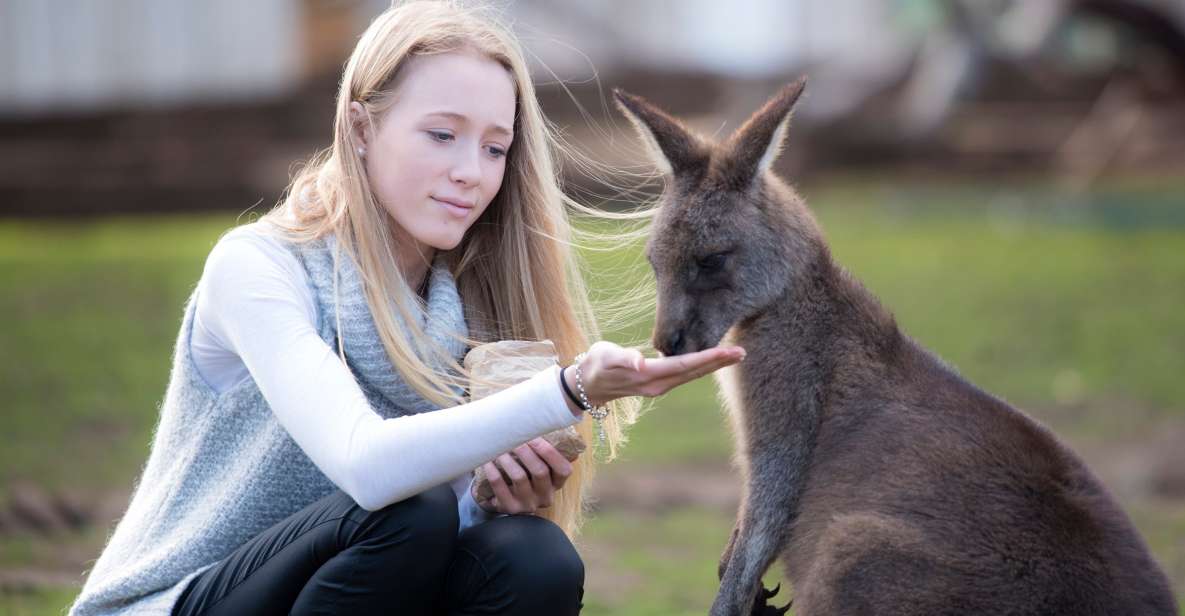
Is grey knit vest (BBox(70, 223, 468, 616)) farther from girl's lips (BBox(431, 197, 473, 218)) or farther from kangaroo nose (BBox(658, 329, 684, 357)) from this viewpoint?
kangaroo nose (BBox(658, 329, 684, 357))

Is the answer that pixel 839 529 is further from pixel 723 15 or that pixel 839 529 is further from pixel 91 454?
pixel 723 15

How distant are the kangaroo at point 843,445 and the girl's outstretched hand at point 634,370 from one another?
53 centimetres

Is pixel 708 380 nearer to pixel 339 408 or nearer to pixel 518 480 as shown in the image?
pixel 518 480

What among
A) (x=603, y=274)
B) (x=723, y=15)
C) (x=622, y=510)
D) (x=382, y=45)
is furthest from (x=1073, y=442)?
(x=723, y=15)

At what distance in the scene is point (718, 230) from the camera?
11.0 feet

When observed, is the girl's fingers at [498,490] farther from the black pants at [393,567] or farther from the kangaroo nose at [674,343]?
the kangaroo nose at [674,343]

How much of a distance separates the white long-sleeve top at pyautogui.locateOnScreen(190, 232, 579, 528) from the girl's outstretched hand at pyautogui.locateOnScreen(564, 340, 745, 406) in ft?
0.23

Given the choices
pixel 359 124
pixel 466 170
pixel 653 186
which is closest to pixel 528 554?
pixel 466 170

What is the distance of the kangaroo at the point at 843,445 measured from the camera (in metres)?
2.93

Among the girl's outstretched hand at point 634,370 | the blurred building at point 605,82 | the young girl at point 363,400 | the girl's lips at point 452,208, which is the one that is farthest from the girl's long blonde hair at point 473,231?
the blurred building at point 605,82

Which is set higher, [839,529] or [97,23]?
[97,23]

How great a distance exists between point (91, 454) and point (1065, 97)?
1374 centimetres

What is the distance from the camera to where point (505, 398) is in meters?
2.70

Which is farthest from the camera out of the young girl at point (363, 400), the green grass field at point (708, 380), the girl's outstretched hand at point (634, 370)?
the green grass field at point (708, 380)
